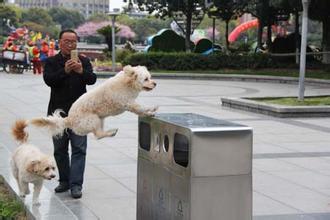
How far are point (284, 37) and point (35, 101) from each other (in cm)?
2559

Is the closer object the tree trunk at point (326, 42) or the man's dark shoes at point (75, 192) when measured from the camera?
the man's dark shoes at point (75, 192)

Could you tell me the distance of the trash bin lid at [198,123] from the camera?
4.13 meters

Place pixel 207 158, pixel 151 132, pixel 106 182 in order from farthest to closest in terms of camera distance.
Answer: pixel 106 182, pixel 151 132, pixel 207 158

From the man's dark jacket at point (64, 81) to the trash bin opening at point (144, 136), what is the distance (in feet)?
4.43

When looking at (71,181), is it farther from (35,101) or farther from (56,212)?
(35,101)

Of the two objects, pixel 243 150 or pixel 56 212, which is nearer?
pixel 243 150

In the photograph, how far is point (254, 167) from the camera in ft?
28.2

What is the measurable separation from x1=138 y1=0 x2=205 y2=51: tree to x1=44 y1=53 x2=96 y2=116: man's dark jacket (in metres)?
30.5

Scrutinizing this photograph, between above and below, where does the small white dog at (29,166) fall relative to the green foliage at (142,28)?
below

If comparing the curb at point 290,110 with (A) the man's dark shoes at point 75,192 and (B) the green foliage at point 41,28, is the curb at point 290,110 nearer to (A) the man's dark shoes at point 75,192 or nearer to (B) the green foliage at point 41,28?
(A) the man's dark shoes at point 75,192

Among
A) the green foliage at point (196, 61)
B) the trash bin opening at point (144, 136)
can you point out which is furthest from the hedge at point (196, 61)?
the trash bin opening at point (144, 136)

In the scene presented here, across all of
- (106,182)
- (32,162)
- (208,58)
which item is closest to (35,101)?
(106,182)

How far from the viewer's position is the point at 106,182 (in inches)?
295

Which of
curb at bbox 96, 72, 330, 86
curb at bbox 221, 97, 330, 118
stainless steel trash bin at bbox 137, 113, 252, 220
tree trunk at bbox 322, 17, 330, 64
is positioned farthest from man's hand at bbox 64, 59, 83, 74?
tree trunk at bbox 322, 17, 330, 64
